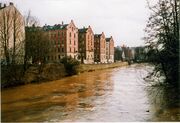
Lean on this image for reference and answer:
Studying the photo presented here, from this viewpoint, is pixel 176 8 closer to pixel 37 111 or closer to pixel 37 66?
pixel 37 111

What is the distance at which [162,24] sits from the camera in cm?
2345

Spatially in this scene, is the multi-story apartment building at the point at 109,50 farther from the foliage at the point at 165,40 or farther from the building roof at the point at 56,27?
the foliage at the point at 165,40

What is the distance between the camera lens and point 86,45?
89.3m

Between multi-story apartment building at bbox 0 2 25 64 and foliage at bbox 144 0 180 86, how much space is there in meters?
18.8

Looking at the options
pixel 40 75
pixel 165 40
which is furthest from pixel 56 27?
pixel 165 40

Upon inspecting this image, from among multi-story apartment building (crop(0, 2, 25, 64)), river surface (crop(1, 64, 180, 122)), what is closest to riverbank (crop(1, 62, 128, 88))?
multi-story apartment building (crop(0, 2, 25, 64))

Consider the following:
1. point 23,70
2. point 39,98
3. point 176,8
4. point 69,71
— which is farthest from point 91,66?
point 176,8

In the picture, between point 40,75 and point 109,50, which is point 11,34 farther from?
point 109,50

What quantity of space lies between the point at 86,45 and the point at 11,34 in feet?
144

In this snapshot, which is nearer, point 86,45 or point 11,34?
point 11,34

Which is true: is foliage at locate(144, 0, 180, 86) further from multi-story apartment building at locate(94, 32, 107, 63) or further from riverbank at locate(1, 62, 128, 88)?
multi-story apartment building at locate(94, 32, 107, 63)

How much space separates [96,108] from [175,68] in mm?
5529

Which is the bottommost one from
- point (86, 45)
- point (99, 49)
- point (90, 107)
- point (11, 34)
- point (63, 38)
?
point (90, 107)

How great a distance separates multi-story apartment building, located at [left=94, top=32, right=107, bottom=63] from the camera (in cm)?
9892
